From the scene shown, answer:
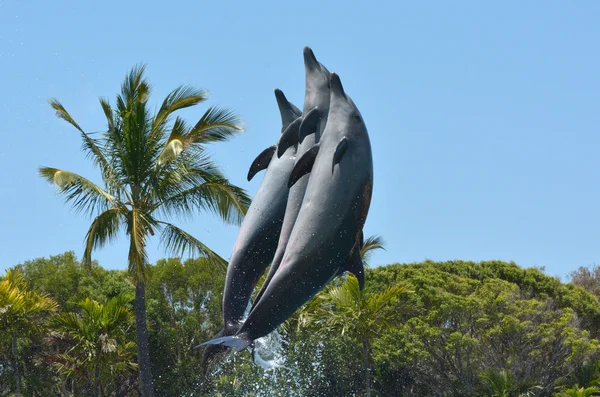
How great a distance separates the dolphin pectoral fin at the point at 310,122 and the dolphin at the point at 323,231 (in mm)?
407

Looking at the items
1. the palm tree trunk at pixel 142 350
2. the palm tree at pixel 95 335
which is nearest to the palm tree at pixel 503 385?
the palm tree at pixel 95 335

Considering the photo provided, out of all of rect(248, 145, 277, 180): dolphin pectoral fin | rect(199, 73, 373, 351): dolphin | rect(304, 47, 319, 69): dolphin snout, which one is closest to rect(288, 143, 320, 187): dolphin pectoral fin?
rect(199, 73, 373, 351): dolphin

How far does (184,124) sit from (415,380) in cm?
1316

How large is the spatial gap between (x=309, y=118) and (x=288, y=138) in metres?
0.54

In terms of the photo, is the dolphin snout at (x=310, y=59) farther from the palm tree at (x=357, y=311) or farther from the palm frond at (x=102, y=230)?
the palm tree at (x=357, y=311)

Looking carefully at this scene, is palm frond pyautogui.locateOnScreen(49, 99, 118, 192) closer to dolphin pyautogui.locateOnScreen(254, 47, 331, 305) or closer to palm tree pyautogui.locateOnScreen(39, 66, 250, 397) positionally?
palm tree pyautogui.locateOnScreen(39, 66, 250, 397)

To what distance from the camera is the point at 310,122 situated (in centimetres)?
786

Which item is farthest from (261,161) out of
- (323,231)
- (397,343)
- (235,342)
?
(397,343)

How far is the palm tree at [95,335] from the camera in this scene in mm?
22156

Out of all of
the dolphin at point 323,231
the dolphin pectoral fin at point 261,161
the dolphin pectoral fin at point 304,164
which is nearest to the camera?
the dolphin at point 323,231

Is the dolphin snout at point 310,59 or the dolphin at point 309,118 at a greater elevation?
the dolphin snout at point 310,59

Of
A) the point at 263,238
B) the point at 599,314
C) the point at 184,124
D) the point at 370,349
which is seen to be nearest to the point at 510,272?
the point at 599,314

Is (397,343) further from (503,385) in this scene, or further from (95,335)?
(95,335)

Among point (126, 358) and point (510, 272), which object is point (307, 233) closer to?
point (126, 358)
